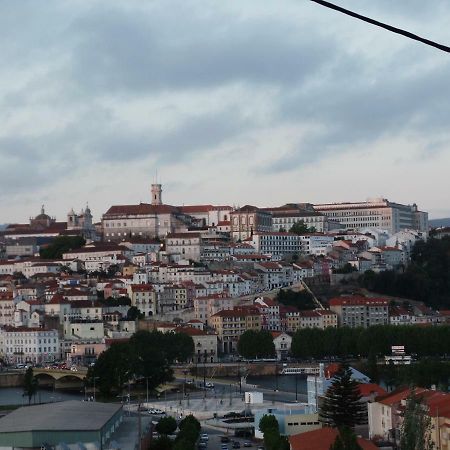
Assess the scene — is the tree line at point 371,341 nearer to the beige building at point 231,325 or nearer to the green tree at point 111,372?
the beige building at point 231,325

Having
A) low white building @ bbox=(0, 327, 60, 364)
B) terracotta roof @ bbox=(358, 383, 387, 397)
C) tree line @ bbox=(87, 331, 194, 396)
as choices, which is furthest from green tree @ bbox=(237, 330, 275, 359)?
terracotta roof @ bbox=(358, 383, 387, 397)

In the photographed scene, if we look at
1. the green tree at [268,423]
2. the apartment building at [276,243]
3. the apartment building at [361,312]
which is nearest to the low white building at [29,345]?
the apartment building at [361,312]

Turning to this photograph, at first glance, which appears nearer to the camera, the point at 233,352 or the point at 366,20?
the point at 366,20

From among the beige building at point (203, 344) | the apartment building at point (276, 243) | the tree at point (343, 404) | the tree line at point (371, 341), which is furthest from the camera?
the apartment building at point (276, 243)

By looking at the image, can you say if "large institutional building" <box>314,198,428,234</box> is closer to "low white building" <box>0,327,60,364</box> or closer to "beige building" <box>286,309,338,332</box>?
"beige building" <box>286,309,338,332</box>

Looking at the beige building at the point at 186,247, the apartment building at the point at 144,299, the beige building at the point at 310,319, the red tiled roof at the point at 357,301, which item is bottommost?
the beige building at the point at 310,319

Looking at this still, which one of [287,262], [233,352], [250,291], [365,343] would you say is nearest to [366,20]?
[365,343]

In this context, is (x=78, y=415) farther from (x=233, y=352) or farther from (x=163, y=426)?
(x=233, y=352)
